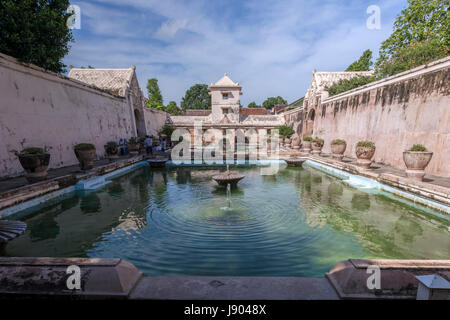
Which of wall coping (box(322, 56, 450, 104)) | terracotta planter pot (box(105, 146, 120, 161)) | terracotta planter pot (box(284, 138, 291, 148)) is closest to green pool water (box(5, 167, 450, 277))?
terracotta planter pot (box(105, 146, 120, 161))

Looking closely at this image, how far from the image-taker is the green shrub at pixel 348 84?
17.4m

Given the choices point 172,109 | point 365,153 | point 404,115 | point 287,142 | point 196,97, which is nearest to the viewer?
point 365,153

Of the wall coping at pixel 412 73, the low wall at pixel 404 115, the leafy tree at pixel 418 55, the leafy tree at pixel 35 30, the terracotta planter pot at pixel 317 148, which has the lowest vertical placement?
the terracotta planter pot at pixel 317 148

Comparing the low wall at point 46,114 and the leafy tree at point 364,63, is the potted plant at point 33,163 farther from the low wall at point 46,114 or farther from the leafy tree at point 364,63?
the leafy tree at point 364,63

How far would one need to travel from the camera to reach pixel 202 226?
438 cm

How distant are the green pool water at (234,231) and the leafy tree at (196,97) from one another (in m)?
48.9

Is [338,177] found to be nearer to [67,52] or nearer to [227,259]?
[227,259]

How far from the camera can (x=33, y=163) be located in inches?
→ 228

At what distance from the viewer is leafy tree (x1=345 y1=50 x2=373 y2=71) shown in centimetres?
2867

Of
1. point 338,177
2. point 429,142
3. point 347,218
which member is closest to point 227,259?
point 347,218

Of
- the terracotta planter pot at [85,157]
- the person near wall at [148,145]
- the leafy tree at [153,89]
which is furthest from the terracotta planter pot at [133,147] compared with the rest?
the leafy tree at [153,89]

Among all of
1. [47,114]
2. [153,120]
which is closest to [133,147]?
[47,114]

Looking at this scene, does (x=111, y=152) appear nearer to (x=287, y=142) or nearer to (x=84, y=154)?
(x=84, y=154)

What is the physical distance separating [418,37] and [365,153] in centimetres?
1462
